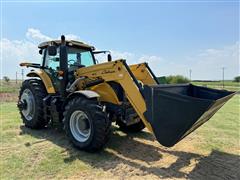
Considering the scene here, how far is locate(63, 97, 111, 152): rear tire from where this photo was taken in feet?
16.5

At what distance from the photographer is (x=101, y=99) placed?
19.9ft

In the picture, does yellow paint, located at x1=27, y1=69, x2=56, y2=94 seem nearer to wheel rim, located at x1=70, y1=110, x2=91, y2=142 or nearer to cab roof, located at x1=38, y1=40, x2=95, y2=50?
cab roof, located at x1=38, y1=40, x2=95, y2=50

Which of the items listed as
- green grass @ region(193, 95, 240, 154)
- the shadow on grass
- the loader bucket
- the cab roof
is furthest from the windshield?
green grass @ region(193, 95, 240, 154)

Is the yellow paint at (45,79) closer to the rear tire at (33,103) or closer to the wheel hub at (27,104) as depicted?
the rear tire at (33,103)

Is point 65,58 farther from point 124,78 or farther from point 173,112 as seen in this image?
point 173,112

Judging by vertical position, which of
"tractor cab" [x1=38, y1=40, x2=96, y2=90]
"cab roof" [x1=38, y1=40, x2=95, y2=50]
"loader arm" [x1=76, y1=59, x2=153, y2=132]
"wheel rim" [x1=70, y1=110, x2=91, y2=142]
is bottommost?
"wheel rim" [x1=70, y1=110, x2=91, y2=142]

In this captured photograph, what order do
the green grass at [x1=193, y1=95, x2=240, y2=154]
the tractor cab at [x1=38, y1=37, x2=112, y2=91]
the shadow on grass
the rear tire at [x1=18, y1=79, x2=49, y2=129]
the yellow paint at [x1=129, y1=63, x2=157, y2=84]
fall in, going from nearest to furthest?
the shadow on grass < the green grass at [x1=193, y1=95, x2=240, y2=154] < the tractor cab at [x1=38, y1=37, x2=112, y2=91] < the yellow paint at [x1=129, y1=63, x2=157, y2=84] < the rear tire at [x1=18, y1=79, x2=49, y2=129]

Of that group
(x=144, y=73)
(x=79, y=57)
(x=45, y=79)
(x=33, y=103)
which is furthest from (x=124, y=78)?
(x=33, y=103)

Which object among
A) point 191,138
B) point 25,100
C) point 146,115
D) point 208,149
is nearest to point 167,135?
point 146,115

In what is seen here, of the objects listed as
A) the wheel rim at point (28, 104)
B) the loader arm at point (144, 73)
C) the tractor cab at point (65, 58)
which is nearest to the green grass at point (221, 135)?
the loader arm at point (144, 73)

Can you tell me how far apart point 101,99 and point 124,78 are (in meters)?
1.02

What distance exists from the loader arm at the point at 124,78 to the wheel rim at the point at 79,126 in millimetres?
1013

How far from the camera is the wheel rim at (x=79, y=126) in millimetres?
5586

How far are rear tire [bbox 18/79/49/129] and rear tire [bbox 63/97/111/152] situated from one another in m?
Answer: 1.62
